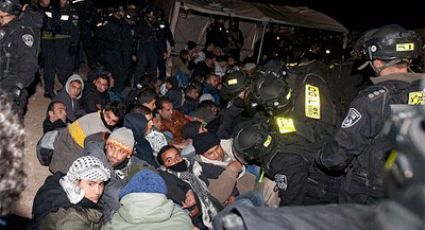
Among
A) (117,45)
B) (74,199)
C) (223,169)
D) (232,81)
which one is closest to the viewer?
(74,199)

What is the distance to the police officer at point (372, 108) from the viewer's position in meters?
3.05

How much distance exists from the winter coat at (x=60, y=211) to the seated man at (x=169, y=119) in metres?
2.86

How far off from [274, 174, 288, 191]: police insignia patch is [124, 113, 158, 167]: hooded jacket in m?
1.43

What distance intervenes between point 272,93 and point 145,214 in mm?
1265

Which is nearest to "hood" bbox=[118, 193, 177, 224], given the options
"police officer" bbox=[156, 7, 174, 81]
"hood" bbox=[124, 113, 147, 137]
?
"hood" bbox=[124, 113, 147, 137]

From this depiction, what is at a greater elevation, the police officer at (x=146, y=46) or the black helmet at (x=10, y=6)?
the black helmet at (x=10, y=6)

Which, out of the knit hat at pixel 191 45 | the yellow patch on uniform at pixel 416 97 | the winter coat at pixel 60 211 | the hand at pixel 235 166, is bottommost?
the knit hat at pixel 191 45

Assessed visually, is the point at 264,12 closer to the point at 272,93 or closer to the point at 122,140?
the point at 122,140

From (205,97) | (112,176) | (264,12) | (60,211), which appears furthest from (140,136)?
(264,12)

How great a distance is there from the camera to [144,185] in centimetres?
306

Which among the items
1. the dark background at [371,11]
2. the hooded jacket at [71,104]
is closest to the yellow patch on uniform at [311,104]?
the hooded jacket at [71,104]

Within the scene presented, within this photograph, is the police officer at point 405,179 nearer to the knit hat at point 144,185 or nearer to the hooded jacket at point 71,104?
the knit hat at point 144,185

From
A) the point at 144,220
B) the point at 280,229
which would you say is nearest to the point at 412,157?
the point at 280,229

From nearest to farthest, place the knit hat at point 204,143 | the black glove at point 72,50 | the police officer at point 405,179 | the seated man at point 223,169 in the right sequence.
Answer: the police officer at point 405,179 → the seated man at point 223,169 → the knit hat at point 204,143 → the black glove at point 72,50
